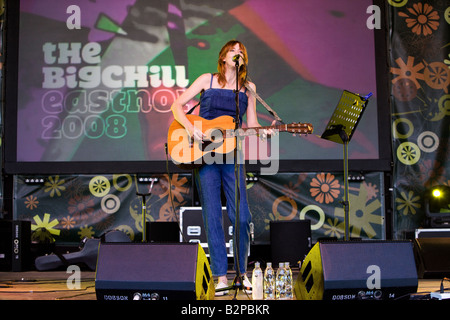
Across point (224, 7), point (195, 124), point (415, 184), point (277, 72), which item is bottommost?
point (415, 184)

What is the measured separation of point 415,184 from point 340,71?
1655mm

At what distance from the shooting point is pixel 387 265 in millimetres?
2771

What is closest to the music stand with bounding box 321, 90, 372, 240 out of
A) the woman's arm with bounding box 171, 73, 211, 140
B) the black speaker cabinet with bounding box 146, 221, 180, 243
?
the woman's arm with bounding box 171, 73, 211, 140

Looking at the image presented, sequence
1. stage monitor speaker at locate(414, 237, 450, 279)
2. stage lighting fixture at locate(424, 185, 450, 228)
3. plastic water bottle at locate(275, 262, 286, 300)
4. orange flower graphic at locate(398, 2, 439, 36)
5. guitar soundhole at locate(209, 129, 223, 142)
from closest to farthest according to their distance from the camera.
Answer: plastic water bottle at locate(275, 262, 286, 300) < guitar soundhole at locate(209, 129, 223, 142) < stage monitor speaker at locate(414, 237, 450, 279) < stage lighting fixture at locate(424, 185, 450, 228) < orange flower graphic at locate(398, 2, 439, 36)

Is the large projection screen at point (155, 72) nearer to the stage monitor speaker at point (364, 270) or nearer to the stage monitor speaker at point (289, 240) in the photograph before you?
the stage monitor speaker at point (289, 240)

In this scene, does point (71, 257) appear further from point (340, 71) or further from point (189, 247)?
point (340, 71)

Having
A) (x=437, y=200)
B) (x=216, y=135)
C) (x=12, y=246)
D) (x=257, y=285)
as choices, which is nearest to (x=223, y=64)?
(x=216, y=135)

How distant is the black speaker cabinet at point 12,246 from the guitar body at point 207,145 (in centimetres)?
268

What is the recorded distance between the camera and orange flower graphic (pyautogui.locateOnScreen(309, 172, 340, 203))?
6254mm

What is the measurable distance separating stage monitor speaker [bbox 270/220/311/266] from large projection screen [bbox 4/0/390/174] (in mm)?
865

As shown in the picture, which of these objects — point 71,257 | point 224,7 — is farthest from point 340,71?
point 71,257

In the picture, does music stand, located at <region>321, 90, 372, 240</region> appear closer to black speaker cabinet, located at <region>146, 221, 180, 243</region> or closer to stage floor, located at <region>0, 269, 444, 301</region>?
stage floor, located at <region>0, 269, 444, 301</region>
